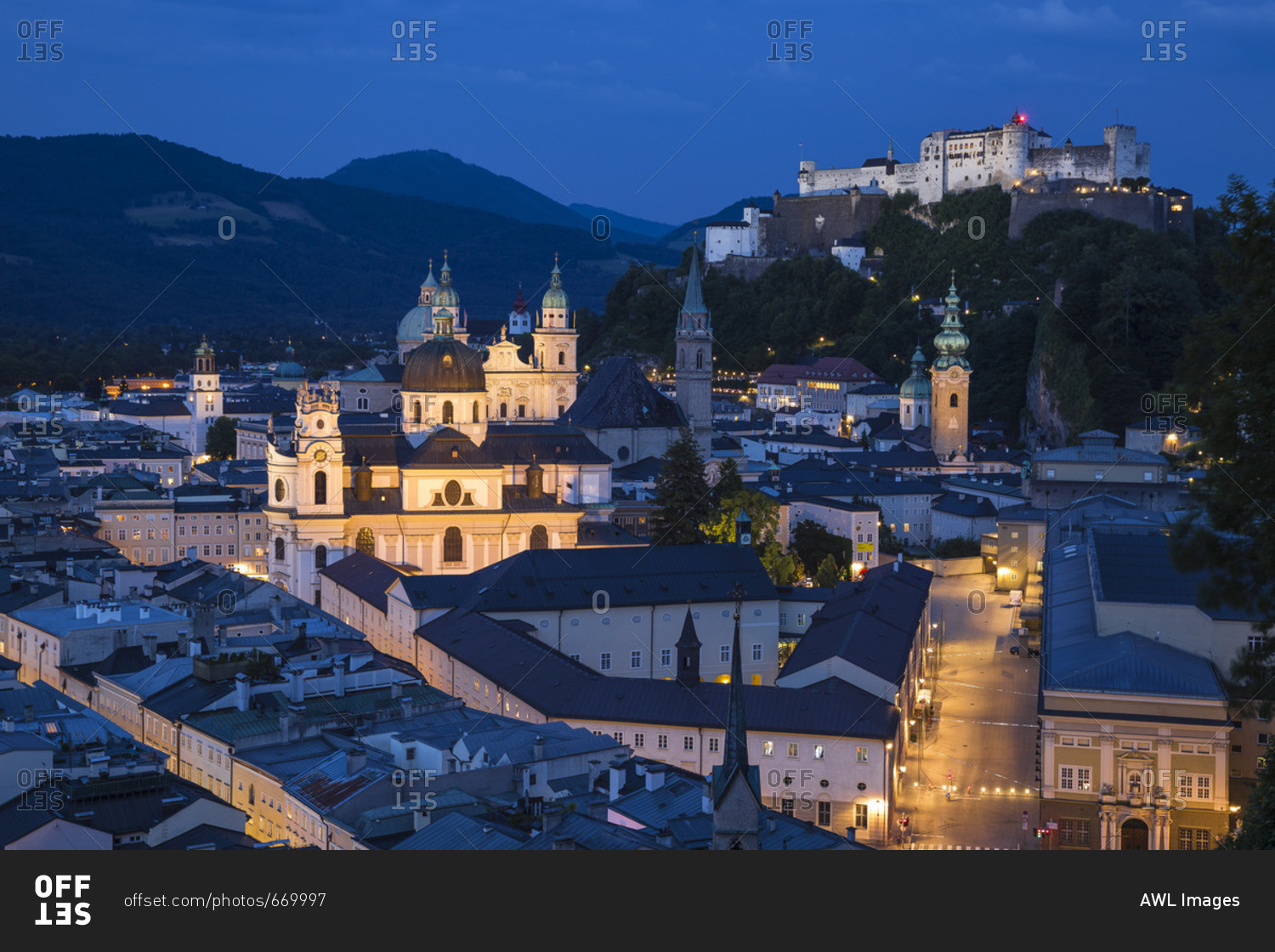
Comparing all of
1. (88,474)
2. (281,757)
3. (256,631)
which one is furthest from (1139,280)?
(281,757)

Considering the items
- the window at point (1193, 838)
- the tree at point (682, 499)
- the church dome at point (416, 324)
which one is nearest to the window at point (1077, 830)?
the window at point (1193, 838)

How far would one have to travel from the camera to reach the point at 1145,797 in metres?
29.9

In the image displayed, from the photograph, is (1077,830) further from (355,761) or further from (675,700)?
(355,761)

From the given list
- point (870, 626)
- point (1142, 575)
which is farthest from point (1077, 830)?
point (870, 626)

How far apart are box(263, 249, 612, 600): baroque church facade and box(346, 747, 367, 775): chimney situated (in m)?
25.6

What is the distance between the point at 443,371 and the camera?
57.0m

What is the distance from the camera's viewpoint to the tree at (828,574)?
172ft

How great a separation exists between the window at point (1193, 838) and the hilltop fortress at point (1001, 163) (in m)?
75.9

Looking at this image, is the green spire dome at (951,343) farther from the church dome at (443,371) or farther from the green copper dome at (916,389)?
the church dome at (443,371)

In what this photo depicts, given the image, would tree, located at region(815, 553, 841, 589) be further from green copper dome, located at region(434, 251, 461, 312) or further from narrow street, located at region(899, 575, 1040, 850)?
green copper dome, located at region(434, 251, 461, 312)

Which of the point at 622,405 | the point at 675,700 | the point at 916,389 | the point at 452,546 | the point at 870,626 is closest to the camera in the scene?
the point at 675,700

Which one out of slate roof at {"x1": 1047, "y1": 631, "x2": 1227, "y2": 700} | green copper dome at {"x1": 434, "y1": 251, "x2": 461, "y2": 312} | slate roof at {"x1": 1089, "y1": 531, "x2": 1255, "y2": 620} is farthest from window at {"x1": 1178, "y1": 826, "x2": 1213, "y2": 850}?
green copper dome at {"x1": 434, "y1": 251, "x2": 461, "y2": 312}

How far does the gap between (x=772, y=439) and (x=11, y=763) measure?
69.1m

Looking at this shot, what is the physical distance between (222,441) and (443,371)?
4262cm
